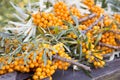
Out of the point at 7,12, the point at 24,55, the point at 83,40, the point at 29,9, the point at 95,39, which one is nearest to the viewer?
the point at 24,55

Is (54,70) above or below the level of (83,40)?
below

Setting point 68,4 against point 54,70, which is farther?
point 68,4

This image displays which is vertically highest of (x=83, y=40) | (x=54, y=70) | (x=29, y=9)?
(x=29, y=9)

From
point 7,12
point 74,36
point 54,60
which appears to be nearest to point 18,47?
point 54,60

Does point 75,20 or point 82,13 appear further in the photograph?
point 82,13

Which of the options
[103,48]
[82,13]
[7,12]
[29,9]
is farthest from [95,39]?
[7,12]

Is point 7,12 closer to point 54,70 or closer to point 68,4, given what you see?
point 68,4

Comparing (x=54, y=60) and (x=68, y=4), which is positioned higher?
(x=68, y=4)

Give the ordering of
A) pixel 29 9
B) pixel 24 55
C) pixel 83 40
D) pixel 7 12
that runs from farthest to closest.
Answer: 1. pixel 7 12
2. pixel 29 9
3. pixel 83 40
4. pixel 24 55

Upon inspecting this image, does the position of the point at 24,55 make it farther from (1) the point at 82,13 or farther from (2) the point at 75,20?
(1) the point at 82,13
